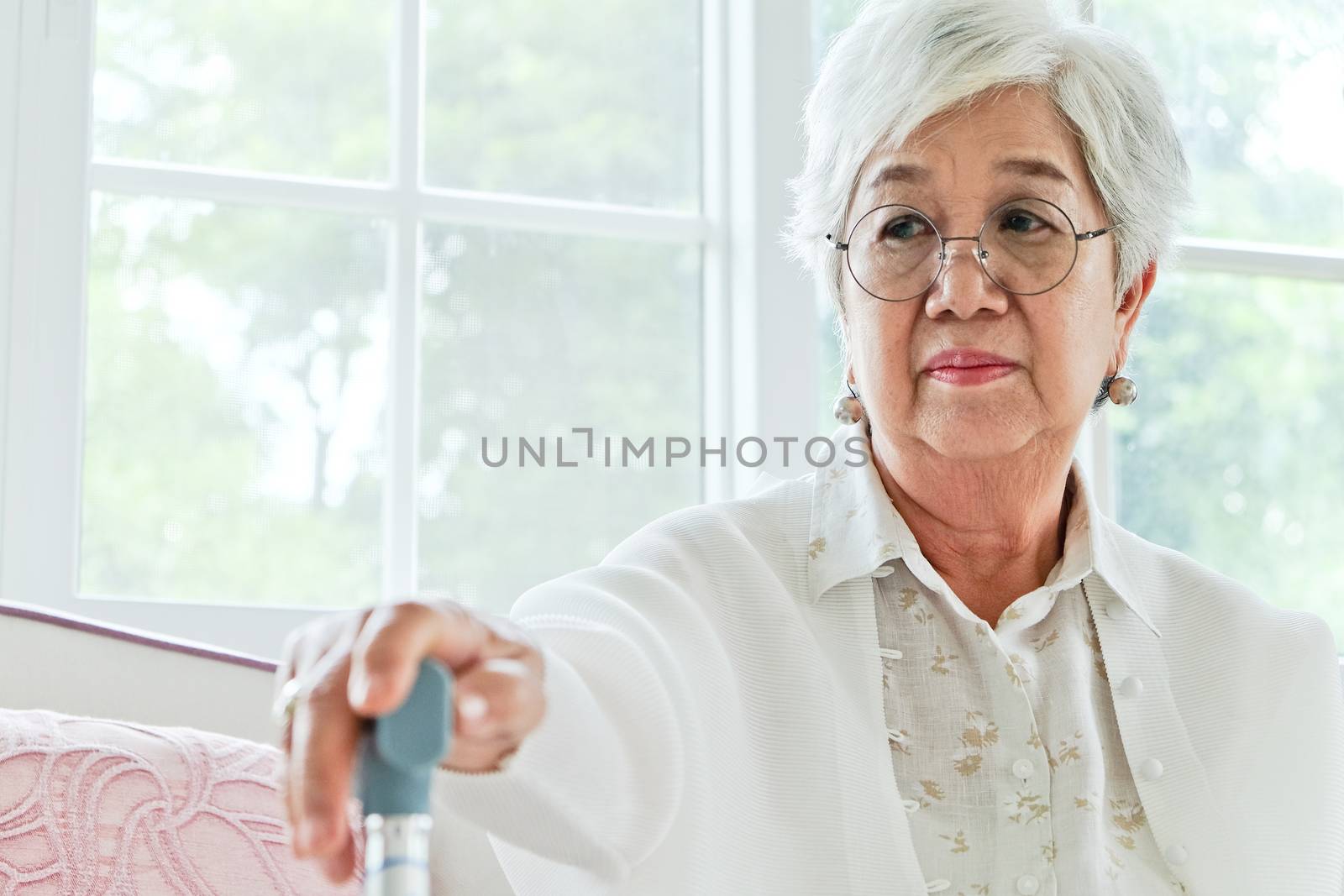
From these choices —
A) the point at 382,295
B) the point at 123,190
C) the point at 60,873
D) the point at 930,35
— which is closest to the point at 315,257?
the point at 382,295

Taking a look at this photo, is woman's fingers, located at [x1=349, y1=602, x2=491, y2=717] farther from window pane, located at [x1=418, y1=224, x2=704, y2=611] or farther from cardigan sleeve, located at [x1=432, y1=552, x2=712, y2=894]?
window pane, located at [x1=418, y1=224, x2=704, y2=611]

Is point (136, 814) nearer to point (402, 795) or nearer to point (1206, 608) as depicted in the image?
point (402, 795)

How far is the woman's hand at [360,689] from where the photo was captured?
65 centimetres

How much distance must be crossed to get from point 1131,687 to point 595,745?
662 mm

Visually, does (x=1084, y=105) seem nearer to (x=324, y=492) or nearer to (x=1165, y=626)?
(x=1165, y=626)

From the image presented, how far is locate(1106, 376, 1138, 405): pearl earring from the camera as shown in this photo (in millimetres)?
1646

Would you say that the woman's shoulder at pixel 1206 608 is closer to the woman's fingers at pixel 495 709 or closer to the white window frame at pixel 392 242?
the white window frame at pixel 392 242

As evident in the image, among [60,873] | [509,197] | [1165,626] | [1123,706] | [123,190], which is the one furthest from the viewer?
[509,197]

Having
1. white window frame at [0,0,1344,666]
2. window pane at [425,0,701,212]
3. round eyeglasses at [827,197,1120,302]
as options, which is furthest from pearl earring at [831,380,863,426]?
window pane at [425,0,701,212]

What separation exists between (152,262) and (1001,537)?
114cm

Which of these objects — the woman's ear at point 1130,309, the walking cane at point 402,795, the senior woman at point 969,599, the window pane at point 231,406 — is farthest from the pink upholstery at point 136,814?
the woman's ear at point 1130,309

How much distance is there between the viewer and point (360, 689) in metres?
0.63

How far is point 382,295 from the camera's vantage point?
2.11 metres

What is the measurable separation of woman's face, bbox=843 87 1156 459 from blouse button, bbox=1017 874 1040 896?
15.3 inches
